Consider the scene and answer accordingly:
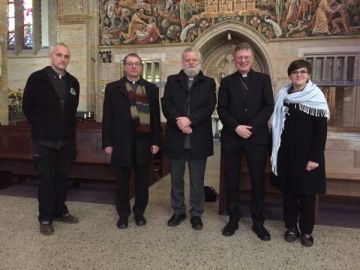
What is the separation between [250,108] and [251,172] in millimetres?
604

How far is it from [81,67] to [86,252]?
9.21 meters

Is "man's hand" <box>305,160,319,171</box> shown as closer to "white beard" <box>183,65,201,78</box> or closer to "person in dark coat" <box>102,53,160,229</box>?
"white beard" <box>183,65,201,78</box>

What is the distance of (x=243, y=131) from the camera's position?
3.32 m

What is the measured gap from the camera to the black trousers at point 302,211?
331cm

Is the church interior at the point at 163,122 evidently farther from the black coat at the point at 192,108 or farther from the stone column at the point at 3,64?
the black coat at the point at 192,108

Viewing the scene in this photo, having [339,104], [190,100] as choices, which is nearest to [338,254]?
[190,100]

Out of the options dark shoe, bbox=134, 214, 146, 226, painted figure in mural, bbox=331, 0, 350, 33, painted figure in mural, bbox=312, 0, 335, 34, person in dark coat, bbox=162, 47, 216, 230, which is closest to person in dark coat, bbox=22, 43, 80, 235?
dark shoe, bbox=134, 214, 146, 226

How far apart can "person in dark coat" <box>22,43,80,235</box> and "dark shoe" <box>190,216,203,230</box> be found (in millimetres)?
1399

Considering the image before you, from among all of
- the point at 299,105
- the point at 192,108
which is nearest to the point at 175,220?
the point at 192,108

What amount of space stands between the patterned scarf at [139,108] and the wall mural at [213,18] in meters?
7.60

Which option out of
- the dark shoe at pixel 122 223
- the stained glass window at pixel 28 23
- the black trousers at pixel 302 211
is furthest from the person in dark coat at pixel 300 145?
the stained glass window at pixel 28 23

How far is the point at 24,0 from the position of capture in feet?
49.9

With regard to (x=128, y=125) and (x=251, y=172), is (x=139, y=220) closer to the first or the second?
(x=128, y=125)

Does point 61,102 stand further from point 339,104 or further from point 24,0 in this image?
point 24,0
